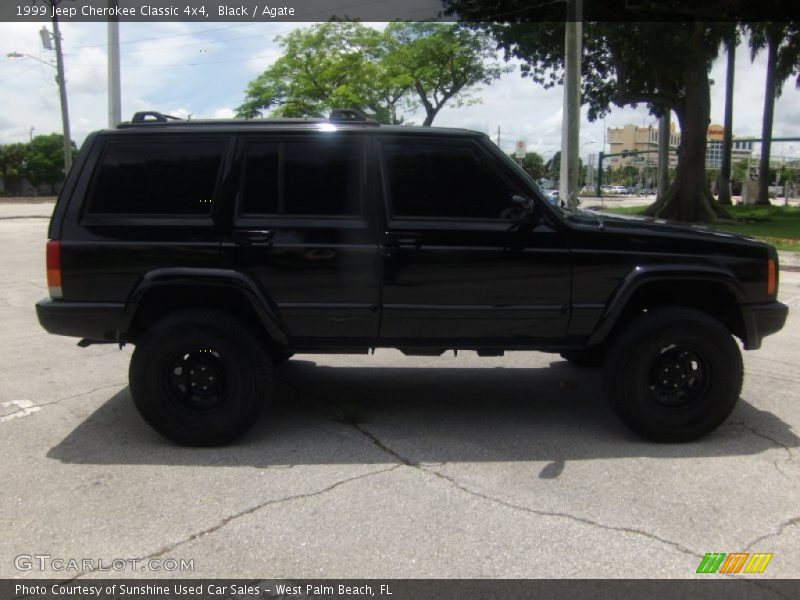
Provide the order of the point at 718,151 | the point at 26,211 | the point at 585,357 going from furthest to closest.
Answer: the point at 718,151, the point at 26,211, the point at 585,357

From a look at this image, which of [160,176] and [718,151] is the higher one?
[718,151]

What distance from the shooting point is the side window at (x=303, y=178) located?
4.34 m

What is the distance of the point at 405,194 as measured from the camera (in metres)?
Result: 4.38

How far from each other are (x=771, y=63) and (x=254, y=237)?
4137 cm

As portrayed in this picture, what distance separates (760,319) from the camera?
4449 mm

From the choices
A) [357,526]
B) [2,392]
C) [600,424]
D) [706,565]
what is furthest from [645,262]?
[2,392]

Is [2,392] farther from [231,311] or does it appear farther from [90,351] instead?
[231,311]

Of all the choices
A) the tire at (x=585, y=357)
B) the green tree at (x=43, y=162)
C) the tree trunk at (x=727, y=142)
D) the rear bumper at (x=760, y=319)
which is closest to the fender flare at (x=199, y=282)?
the tire at (x=585, y=357)

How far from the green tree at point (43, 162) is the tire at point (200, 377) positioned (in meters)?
69.1

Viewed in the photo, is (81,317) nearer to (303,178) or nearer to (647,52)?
(303,178)

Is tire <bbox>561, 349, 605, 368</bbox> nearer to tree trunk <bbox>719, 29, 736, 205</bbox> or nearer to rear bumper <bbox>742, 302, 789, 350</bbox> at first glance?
rear bumper <bbox>742, 302, 789, 350</bbox>

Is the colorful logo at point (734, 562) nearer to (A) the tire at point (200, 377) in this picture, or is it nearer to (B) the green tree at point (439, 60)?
(A) the tire at point (200, 377)

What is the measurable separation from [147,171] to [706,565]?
150 inches

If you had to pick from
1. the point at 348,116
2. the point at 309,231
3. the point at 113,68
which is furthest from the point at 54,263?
the point at 113,68
